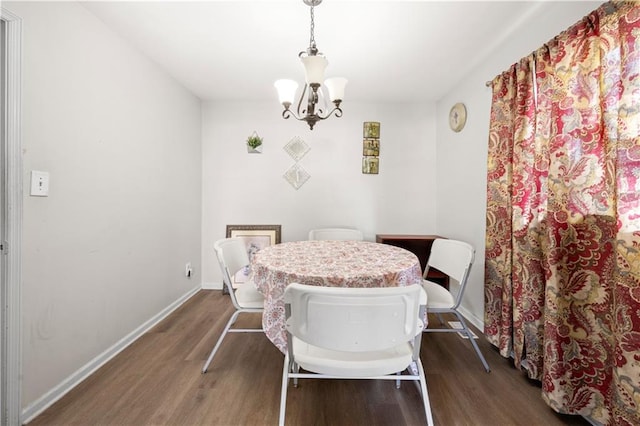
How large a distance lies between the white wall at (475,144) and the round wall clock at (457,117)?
2.0 inches

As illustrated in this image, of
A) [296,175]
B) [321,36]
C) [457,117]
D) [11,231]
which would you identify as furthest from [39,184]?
[457,117]

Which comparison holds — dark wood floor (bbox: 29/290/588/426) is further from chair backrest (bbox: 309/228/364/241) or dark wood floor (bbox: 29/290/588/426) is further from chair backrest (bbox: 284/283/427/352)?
chair backrest (bbox: 309/228/364/241)

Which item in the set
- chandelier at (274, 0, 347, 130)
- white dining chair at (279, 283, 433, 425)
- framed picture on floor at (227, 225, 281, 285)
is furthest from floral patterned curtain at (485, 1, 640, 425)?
framed picture on floor at (227, 225, 281, 285)

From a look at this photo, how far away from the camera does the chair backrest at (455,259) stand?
168cm

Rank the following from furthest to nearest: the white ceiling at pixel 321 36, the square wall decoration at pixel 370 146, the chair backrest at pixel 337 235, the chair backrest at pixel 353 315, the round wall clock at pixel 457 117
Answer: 1. the square wall decoration at pixel 370 146
2. the chair backrest at pixel 337 235
3. the round wall clock at pixel 457 117
4. the white ceiling at pixel 321 36
5. the chair backrest at pixel 353 315

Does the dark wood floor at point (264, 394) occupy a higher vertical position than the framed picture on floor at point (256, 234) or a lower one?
lower

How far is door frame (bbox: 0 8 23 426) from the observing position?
3.97ft

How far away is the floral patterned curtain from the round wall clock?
0.72 m

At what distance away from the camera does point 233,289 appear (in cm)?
173

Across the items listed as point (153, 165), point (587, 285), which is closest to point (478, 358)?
point (587, 285)

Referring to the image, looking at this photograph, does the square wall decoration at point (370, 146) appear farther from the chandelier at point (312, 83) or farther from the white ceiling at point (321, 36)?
the chandelier at point (312, 83)

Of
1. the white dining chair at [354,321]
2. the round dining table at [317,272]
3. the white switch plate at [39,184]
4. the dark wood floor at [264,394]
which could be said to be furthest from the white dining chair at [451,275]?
the white switch plate at [39,184]

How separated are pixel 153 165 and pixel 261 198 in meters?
1.21

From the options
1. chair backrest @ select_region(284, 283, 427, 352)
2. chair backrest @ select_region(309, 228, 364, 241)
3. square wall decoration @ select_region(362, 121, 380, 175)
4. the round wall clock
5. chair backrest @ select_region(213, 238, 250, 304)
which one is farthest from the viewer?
square wall decoration @ select_region(362, 121, 380, 175)
